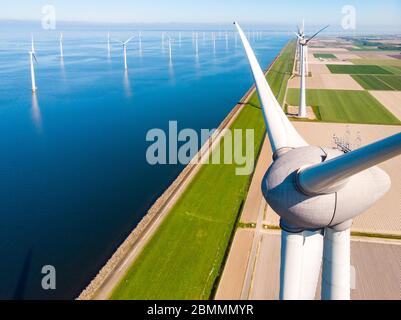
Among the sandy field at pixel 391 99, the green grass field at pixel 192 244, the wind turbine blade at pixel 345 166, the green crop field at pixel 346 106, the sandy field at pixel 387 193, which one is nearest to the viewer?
the wind turbine blade at pixel 345 166

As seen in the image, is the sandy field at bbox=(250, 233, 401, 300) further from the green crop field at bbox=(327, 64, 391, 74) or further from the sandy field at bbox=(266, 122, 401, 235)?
the green crop field at bbox=(327, 64, 391, 74)

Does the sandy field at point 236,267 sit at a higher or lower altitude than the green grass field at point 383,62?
lower

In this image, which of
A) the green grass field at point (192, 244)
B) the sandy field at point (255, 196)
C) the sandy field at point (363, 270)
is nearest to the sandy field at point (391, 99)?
the sandy field at point (255, 196)

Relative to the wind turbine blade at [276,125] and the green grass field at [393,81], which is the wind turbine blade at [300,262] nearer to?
the wind turbine blade at [276,125]

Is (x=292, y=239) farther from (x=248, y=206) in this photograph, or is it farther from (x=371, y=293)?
(x=248, y=206)

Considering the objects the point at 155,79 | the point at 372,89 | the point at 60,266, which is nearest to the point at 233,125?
the point at 60,266

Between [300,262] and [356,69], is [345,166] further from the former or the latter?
[356,69]

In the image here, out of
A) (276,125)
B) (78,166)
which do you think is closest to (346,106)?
(78,166)
